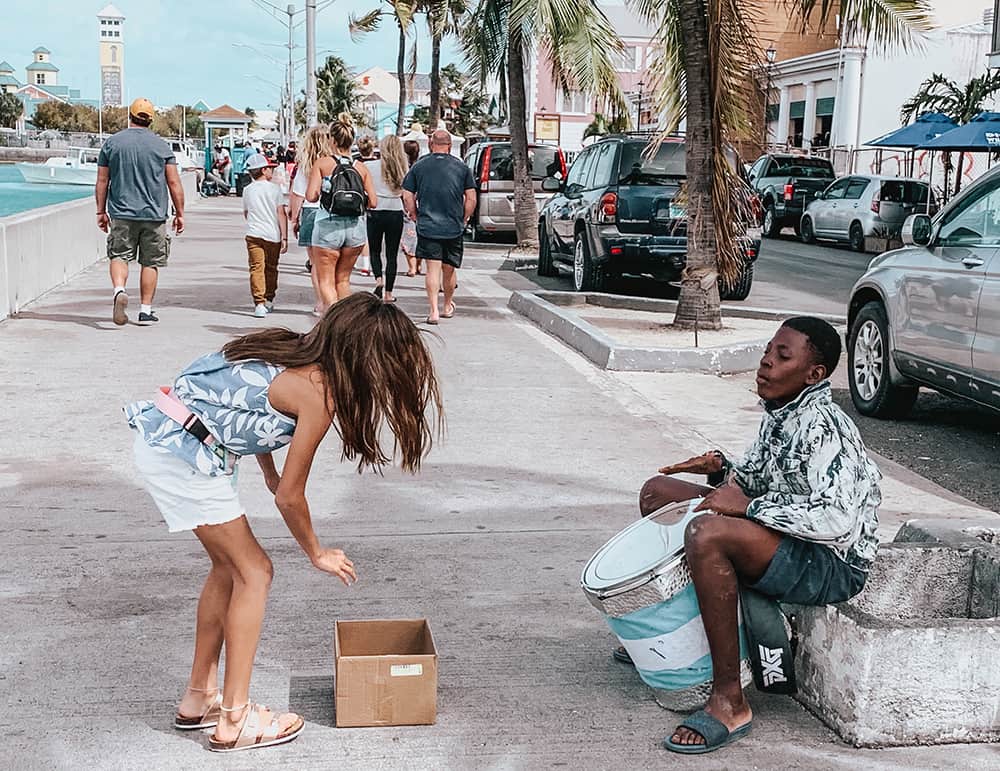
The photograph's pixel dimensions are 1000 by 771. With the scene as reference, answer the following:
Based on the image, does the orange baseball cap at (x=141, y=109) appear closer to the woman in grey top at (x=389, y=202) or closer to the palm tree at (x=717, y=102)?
the woman in grey top at (x=389, y=202)

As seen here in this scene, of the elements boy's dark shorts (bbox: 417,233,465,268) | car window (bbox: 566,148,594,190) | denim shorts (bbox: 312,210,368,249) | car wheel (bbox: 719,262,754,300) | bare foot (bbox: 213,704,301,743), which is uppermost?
car window (bbox: 566,148,594,190)

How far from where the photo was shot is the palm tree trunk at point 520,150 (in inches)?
843

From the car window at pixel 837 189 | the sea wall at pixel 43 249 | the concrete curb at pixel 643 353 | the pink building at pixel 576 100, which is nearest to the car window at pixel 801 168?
the car window at pixel 837 189

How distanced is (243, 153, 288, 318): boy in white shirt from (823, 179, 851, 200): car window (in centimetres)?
1749

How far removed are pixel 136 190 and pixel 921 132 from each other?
19224mm

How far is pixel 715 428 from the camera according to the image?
809cm

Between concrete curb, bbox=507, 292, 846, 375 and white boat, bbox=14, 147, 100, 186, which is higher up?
white boat, bbox=14, 147, 100, 186

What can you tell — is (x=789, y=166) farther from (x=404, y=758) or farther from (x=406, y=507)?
(x=404, y=758)

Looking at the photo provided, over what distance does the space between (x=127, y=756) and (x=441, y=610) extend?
1.50 meters

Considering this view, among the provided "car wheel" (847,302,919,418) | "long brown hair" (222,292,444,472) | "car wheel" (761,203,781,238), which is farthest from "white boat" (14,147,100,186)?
"long brown hair" (222,292,444,472)

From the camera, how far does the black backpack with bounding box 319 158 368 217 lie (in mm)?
10960

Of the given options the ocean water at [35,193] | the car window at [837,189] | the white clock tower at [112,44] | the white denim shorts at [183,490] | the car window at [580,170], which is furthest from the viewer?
the white clock tower at [112,44]

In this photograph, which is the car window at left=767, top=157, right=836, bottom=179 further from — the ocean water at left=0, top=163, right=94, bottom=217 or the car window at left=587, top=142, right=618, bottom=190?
the ocean water at left=0, top=163, right=94, bottom=217

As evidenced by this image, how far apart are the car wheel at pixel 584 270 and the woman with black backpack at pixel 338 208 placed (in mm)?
3796
